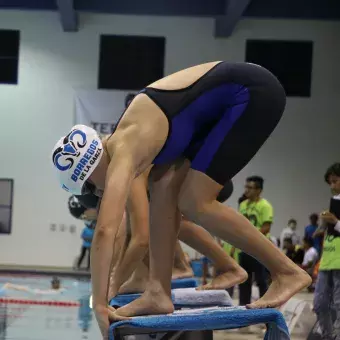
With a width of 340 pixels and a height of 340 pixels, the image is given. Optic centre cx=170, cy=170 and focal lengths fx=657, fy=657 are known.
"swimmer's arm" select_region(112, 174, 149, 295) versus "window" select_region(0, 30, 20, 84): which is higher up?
"window" select_region(0, 30, 20, 84)

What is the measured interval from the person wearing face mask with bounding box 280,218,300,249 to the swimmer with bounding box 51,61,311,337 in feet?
34.4

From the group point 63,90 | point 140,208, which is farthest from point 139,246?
point 63,90

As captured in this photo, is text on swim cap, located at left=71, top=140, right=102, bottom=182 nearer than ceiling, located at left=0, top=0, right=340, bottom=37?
Yes

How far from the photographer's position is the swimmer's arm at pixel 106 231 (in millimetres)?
2469

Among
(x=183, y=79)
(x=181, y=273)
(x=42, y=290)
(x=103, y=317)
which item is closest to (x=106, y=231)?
(x=103, y=317)

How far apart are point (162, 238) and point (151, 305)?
11.9 inches

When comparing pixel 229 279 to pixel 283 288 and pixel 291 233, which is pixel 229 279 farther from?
pixel 291 233

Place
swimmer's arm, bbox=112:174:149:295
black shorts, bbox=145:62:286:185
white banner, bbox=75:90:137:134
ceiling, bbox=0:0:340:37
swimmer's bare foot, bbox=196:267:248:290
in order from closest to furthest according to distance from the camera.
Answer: black shorts, bbox=145:62:286:185, swimmer's arm, bbox=112:174:149:295, swimmer's bare foot, bbox=196:267:248:290, ceiling, bbox=0:0:340:37, white banner, bbox=75:90:137:134

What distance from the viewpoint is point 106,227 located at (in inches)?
98.1

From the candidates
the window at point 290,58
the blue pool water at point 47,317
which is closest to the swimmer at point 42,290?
the blue pool water at point 47,317

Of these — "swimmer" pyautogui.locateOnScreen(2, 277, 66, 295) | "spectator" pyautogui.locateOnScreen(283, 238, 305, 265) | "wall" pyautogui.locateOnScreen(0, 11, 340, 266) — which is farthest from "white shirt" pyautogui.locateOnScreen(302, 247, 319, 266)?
"swimmer" pyautogui.locateOnScreen(2, 277, 66, 295)

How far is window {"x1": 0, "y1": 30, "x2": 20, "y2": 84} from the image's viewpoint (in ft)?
48.6

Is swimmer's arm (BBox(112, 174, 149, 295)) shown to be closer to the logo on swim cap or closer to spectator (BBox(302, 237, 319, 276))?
the logo on swim cap

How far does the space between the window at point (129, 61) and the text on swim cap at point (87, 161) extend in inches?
466
